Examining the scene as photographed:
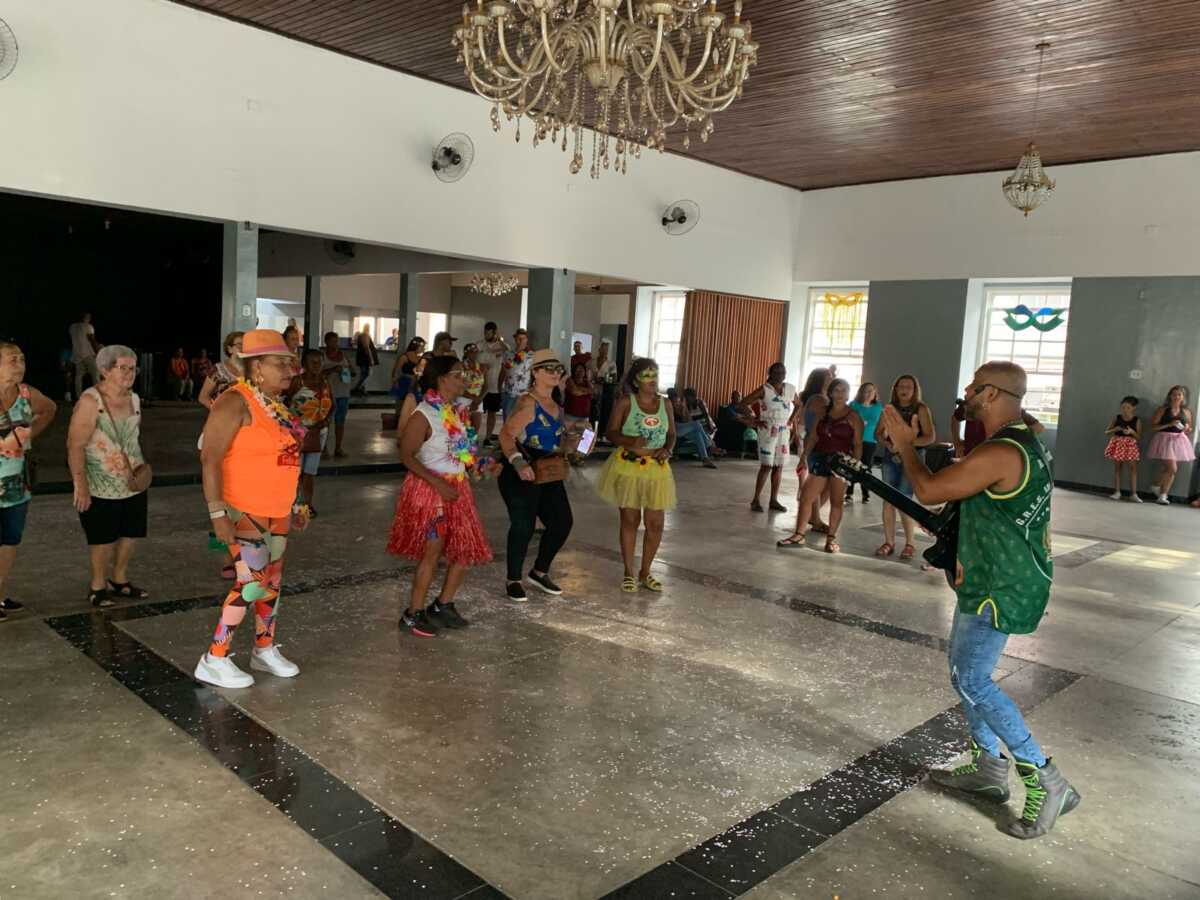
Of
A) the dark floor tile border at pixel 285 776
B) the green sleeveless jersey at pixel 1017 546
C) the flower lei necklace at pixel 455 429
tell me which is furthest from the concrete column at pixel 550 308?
the green sleeveless jersey at pixel 1017 546

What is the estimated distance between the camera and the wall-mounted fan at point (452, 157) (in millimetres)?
9828

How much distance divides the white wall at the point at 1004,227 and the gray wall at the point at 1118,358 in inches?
11.4

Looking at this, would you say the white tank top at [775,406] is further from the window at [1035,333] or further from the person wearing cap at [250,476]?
the window at [1035,333]

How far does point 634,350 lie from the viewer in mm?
17797

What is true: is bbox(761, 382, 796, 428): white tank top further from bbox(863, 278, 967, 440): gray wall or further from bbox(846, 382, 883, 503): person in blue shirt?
bbox(863, 278, 967, 440): gray wall

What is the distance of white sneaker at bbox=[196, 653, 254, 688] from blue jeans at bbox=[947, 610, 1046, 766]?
9.26ft

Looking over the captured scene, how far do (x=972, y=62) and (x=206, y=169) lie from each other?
22.9 feet

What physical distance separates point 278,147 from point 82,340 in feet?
23.7

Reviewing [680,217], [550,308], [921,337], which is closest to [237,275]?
[550,308]

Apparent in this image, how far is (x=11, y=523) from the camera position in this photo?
432 centimetres

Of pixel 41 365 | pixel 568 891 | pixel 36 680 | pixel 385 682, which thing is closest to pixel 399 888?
pixel 568 891

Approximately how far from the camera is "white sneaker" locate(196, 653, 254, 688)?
3803 mm

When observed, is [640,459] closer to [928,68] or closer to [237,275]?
[237,275]

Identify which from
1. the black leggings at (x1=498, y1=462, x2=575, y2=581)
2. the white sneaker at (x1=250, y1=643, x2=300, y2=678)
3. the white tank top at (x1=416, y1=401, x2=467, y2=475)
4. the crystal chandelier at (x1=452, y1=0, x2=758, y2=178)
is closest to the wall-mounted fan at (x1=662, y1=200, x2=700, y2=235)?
the crystal chandelier at (x1=452, y1=0, x2=758, y2=178)
